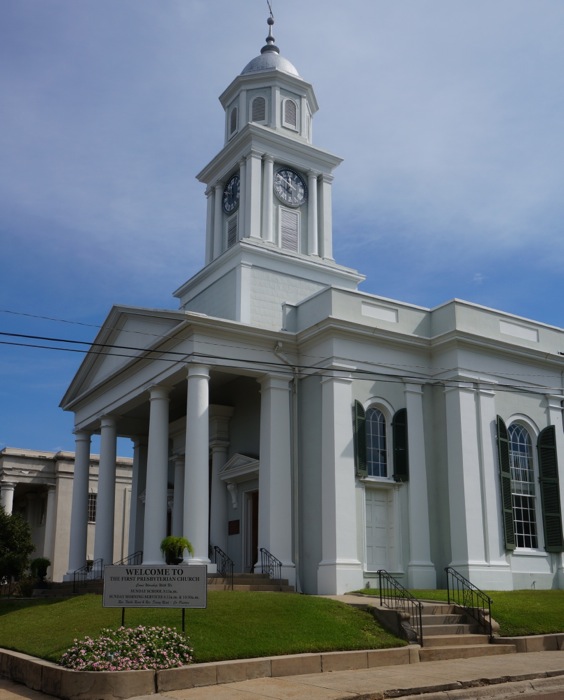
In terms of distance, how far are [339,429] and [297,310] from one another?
16.7 ft

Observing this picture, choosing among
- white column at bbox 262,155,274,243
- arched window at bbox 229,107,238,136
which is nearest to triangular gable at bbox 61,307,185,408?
white column at bbox 262,155,274,243

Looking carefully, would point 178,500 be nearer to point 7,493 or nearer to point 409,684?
point 409,684

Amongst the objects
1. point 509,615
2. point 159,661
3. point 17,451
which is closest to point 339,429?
point 509,615

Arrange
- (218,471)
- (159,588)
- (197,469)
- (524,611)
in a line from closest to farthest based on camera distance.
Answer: (159,588) < (524,611) < (197,469) < (218,471)

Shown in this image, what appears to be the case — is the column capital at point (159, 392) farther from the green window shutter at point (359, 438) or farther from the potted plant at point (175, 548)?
the green window shutter at point (359, 438)

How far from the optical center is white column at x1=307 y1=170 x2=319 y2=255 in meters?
30.5

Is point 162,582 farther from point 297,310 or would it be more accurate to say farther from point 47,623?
point 297,310

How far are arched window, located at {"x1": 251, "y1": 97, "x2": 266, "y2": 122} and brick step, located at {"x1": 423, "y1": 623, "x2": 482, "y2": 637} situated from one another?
857 inches

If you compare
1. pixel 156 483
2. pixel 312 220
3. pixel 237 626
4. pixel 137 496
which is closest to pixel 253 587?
pixel 156 483

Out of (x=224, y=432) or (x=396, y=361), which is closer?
(x=396, y=361)

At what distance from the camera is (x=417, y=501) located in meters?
23.7

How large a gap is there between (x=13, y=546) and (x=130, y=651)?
21.6 meters

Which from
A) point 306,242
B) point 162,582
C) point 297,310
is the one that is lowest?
point 162,582

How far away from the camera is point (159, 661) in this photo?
12.3 metres
